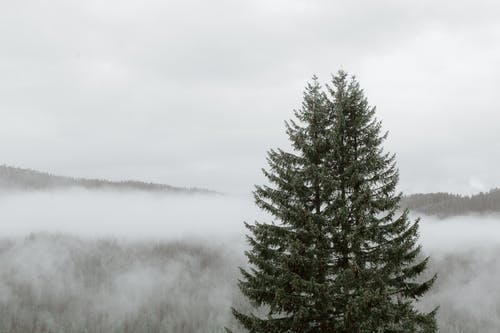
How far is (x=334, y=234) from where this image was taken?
15.8 m

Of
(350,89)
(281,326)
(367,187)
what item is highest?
(350,89)

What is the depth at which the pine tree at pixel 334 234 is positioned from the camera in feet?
50.9

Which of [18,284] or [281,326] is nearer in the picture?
[281,326]

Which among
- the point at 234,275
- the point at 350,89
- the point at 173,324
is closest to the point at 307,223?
the point at 350,89

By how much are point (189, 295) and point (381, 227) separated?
16534 cm

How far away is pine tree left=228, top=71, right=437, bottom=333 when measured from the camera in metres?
15.5

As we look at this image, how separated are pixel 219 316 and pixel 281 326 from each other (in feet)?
442

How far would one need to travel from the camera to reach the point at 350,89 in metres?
17.3

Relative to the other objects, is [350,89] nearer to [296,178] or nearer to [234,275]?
[296,178]

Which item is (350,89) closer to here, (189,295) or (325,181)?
(325,181)

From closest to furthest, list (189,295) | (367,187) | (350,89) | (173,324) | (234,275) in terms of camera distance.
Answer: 1. (367,187)
2. (350,89)
3. (173,324)
4. (189,295)
5. (234,275)

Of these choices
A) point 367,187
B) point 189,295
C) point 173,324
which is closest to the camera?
A: point 367,187

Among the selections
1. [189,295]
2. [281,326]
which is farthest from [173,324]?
[281,326]

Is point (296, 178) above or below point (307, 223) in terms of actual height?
above
